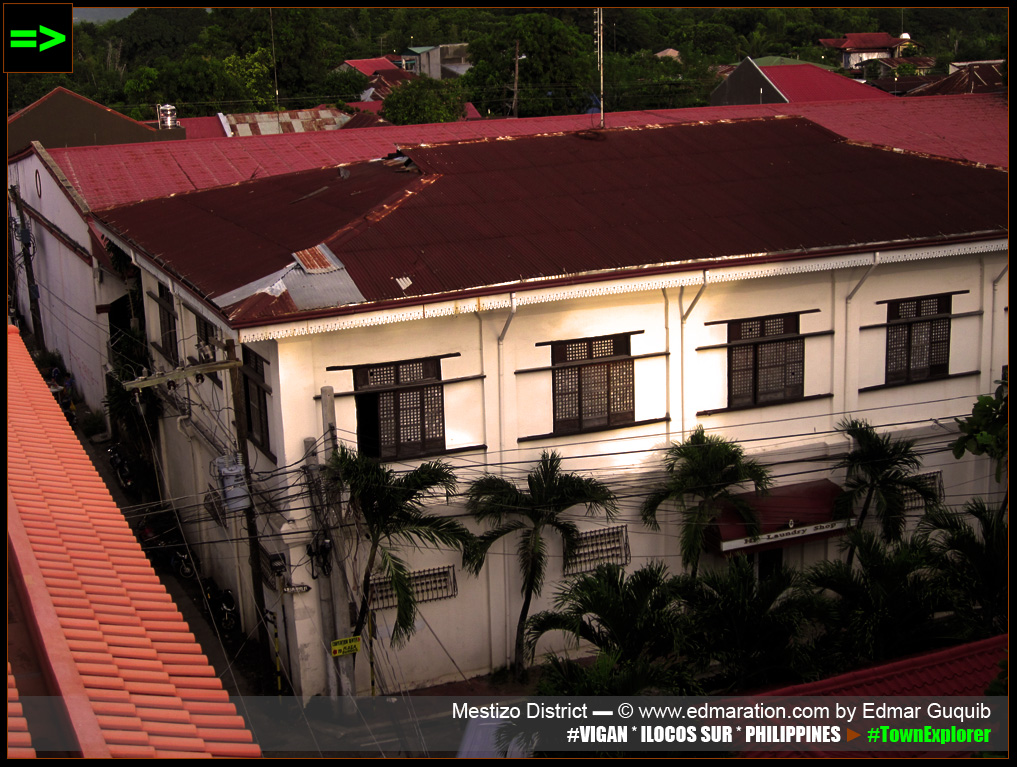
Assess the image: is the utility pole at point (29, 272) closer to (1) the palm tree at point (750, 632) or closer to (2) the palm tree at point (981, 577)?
(1) the palm tree at point (750, 632)

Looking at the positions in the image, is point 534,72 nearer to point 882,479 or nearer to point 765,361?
point 765,361

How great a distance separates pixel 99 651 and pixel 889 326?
43.3 feet

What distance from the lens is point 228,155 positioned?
28.3 meters

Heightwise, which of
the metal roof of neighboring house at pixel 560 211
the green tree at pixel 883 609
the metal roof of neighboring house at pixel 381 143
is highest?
the metal roof of neighboring house at pixel 381 143

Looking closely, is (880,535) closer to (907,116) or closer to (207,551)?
(207,551)

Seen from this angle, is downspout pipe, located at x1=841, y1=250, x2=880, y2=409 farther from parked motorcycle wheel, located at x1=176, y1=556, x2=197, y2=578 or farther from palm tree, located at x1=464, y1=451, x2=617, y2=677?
parked motorcycle wheel, located at x1=176, y1=556, x2=197, y2=578

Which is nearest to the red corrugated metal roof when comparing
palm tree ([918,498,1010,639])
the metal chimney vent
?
the metal chimney vent

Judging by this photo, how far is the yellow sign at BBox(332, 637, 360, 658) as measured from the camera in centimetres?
1415

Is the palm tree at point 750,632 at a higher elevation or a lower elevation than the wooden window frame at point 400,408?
Answer: lower

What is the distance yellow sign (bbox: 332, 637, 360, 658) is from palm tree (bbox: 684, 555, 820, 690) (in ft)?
15.5

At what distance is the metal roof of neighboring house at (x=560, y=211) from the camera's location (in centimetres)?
1485

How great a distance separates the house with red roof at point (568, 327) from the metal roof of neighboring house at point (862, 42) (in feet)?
308

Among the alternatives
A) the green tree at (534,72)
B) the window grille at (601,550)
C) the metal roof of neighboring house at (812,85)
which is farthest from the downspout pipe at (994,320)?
the green tree at (534,72)

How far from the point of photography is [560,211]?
54.7 feet
